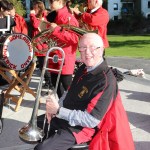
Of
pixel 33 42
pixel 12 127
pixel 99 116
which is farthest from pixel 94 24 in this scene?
pixel 99 116

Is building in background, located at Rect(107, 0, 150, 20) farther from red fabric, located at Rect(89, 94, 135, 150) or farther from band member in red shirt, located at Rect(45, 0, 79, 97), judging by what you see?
red fabric, located at Rect(89, 94, 135, 150)

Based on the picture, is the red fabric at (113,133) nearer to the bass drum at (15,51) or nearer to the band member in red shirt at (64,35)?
the band member in red shirt at (64,35)

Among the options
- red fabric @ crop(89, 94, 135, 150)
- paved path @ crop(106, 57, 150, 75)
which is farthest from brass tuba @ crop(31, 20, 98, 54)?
paved path @ crop(106, 57, 150, 75)

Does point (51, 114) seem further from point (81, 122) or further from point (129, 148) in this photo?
point (129, 148)

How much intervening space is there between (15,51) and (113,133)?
8.87ft

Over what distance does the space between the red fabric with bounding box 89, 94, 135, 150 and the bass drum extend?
2583 mm

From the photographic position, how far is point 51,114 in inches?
106

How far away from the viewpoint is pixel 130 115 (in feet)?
15.6

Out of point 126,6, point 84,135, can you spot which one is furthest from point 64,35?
point 126,6

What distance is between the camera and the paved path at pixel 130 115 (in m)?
3.86

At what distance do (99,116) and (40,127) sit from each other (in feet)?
2.19

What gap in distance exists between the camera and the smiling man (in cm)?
240

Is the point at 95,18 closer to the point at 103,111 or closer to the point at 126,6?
the point at 103,111

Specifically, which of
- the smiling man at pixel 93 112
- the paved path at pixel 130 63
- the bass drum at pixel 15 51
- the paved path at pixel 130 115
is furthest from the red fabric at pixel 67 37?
the paved path at pixel 130 63
